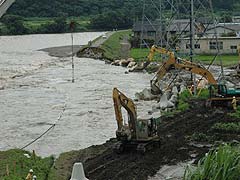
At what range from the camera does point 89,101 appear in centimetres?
2561

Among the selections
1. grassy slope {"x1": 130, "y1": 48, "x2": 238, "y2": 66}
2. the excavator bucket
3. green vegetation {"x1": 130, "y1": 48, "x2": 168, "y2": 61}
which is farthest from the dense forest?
the excavator bucket

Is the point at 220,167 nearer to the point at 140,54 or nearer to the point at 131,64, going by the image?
the point at 131,64

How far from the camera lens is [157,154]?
45.4ft

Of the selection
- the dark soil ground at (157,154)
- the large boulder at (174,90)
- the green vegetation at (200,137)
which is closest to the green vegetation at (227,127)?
the dark soil ground at (157,154)

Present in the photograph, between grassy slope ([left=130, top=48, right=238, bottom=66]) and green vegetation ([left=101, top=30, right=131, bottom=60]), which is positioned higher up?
green vegetation ([left=101, top=30, right=131, bottom=60])

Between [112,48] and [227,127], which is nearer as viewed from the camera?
[227,127]

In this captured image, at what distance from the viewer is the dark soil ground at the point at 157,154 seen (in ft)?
41.2

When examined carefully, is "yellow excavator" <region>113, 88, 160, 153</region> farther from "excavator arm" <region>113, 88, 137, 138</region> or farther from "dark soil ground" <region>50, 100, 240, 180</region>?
"dark soil ground" <region>50, 100, 240, 180</region>

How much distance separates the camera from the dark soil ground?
1255 centimetres

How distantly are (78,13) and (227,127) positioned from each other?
80.9 metres

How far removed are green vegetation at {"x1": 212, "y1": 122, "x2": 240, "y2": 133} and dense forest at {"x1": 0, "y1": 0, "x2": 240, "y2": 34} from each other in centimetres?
6157

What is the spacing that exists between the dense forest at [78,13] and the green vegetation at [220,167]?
70.6 m

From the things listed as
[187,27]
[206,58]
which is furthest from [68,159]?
[187,27]

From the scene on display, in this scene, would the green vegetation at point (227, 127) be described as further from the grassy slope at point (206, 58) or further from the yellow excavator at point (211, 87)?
the grassy slope at point (206, 58)
